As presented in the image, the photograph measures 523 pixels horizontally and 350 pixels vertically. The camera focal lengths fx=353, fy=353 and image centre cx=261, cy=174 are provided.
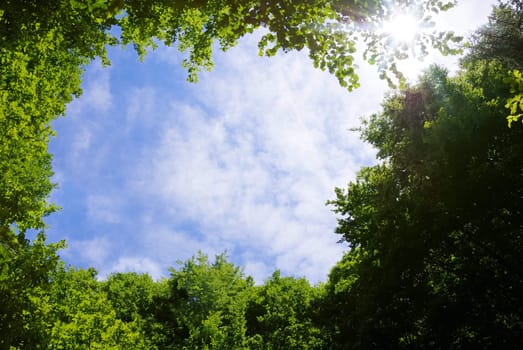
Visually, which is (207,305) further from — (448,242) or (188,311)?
(448,242)

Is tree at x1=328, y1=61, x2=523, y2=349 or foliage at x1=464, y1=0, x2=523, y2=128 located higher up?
foliage at x1=464, y1=0, x2=523, y2=128

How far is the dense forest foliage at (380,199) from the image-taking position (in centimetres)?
773

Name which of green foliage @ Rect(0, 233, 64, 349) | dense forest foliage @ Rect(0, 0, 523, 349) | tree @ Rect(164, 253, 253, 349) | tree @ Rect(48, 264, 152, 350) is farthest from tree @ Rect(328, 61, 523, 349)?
tree @ Rect(164, 253, 253, 349)

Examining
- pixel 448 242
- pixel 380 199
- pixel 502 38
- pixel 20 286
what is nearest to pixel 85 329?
pixel 20 286

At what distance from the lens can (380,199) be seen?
1453 centimetres

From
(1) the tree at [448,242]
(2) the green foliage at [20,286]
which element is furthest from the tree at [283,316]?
(2) the green foliage at [20,286]

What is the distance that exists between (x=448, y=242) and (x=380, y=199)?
2.94 m

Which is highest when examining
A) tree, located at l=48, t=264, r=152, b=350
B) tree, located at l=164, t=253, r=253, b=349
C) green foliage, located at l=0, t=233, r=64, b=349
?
tree, located at l=164, t=253, r=253, b=349

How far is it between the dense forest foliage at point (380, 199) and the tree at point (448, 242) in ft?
0.17

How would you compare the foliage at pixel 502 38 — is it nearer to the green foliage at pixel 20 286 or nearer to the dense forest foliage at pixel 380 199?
the dense forest foliage at pixel 380 199

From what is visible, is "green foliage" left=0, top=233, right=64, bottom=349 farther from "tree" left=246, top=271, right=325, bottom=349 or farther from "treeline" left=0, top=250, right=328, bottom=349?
"tree" left=246, top=271, right=325, bottom=349

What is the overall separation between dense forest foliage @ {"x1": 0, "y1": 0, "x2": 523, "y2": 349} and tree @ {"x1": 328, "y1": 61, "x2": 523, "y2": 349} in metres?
0.05

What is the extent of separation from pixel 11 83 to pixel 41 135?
3.66 m

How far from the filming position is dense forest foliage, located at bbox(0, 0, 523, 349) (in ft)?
25.4
